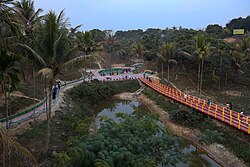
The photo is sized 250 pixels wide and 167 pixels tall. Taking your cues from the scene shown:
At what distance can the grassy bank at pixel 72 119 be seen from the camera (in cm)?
1246

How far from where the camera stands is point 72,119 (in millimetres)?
18719

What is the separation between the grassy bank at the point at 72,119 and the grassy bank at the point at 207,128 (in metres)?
6.48

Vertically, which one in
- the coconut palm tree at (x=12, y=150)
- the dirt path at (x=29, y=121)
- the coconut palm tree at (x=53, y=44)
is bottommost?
the dirt path at (x=29, y=121)

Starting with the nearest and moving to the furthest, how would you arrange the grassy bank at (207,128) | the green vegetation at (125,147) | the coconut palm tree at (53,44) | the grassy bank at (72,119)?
the green vegetation at (125,147) < the coconut palm tree at (53,44) < the grassy bank at (72,119) < the grassy bank at (207,128)

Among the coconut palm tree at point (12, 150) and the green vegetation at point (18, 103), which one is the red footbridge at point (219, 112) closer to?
the green vegetation at point (18, 103)

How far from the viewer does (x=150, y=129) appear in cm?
923

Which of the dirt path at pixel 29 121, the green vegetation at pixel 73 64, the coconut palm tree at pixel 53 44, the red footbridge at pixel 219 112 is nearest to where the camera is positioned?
the green vegetation at pixel 73 64

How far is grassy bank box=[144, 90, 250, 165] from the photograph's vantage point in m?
14.4

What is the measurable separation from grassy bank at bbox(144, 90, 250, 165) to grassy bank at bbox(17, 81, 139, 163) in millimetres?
6484

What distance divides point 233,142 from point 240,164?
205 cm

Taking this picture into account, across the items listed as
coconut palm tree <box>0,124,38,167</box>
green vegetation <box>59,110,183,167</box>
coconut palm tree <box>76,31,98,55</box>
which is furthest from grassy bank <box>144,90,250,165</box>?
coconut palm tree <box>0,124,38,167</box>

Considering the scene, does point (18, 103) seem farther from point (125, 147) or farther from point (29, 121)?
point (125, 147)

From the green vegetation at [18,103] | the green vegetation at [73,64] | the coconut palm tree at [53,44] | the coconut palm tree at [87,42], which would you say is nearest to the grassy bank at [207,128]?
the green vegetation at [73,64]

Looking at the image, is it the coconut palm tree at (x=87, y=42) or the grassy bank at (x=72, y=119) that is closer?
the grassy bank at (x=72, y=119)
